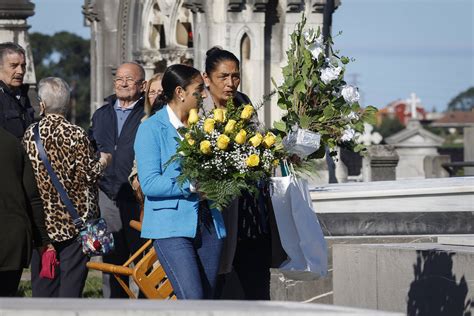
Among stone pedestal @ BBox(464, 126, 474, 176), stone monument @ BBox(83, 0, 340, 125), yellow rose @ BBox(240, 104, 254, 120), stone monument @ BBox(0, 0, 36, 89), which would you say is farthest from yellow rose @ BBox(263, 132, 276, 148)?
stone pedestal @ BBox(464, 126, 474, 176)

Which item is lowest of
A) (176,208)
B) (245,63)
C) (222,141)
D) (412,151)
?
(176,208)

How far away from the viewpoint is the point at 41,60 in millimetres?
149000

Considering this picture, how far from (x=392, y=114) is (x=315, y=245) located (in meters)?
153

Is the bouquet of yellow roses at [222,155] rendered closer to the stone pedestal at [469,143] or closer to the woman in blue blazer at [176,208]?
the woman in blue blazer at [176,208]

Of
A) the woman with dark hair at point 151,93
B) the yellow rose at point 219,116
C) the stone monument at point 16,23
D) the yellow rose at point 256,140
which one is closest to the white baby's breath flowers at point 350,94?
the yellow rose at point 256,140

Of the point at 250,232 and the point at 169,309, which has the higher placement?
the point at 250,232

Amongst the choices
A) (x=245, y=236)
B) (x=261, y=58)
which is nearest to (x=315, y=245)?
(x=245, y=236)

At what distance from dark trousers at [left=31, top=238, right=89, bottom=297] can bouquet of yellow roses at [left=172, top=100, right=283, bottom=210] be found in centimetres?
192

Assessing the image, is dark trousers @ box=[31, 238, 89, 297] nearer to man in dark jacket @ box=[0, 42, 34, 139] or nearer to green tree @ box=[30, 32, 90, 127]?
man in dark jacket @ box=[0, 42, 34, 139]

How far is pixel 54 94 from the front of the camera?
1076 cm

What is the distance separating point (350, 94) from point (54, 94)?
206 cm

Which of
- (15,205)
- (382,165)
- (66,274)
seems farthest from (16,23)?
(382,165)

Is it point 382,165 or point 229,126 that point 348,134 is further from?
point 382,165

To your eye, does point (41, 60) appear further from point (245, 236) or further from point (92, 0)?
point (245, 236)
